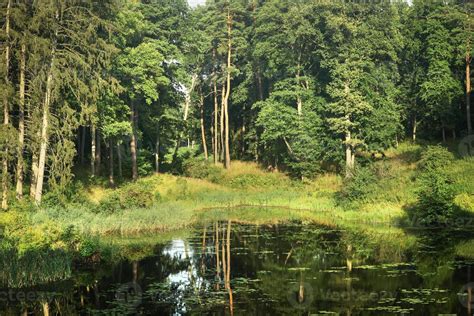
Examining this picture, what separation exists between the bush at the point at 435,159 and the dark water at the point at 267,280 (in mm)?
9930

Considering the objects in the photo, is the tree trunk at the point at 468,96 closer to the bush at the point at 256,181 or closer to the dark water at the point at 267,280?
the bush at the point at 256,181

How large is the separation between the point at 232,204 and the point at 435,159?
16.3 meters

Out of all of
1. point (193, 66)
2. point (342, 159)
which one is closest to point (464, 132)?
point (342, 159)

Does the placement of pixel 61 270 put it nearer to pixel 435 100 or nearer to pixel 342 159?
pixel 342 159

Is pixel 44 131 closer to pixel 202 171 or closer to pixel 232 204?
pixel 232 204

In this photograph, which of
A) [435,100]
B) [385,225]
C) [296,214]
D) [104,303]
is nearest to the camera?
[104,303]

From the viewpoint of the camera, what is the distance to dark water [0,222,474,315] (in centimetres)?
1313

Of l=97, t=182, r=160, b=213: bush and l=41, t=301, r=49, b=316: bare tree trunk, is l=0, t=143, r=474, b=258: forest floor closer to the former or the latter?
l=97, t=182, r=160, b=213: bush

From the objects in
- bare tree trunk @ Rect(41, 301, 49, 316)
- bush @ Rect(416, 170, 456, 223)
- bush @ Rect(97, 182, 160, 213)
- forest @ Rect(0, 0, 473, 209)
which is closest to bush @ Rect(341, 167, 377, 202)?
forest @ Rect(0, 0, 473, 209)

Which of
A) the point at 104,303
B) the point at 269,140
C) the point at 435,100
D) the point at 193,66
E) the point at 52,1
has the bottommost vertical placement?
the point at 104,303

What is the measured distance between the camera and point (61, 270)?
16328 millimetres

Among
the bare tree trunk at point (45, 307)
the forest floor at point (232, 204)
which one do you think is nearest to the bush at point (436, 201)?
the forest floor at point (232, 204)

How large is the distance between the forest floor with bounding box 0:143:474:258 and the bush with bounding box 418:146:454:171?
488 mm

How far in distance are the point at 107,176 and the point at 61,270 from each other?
85.8ft
